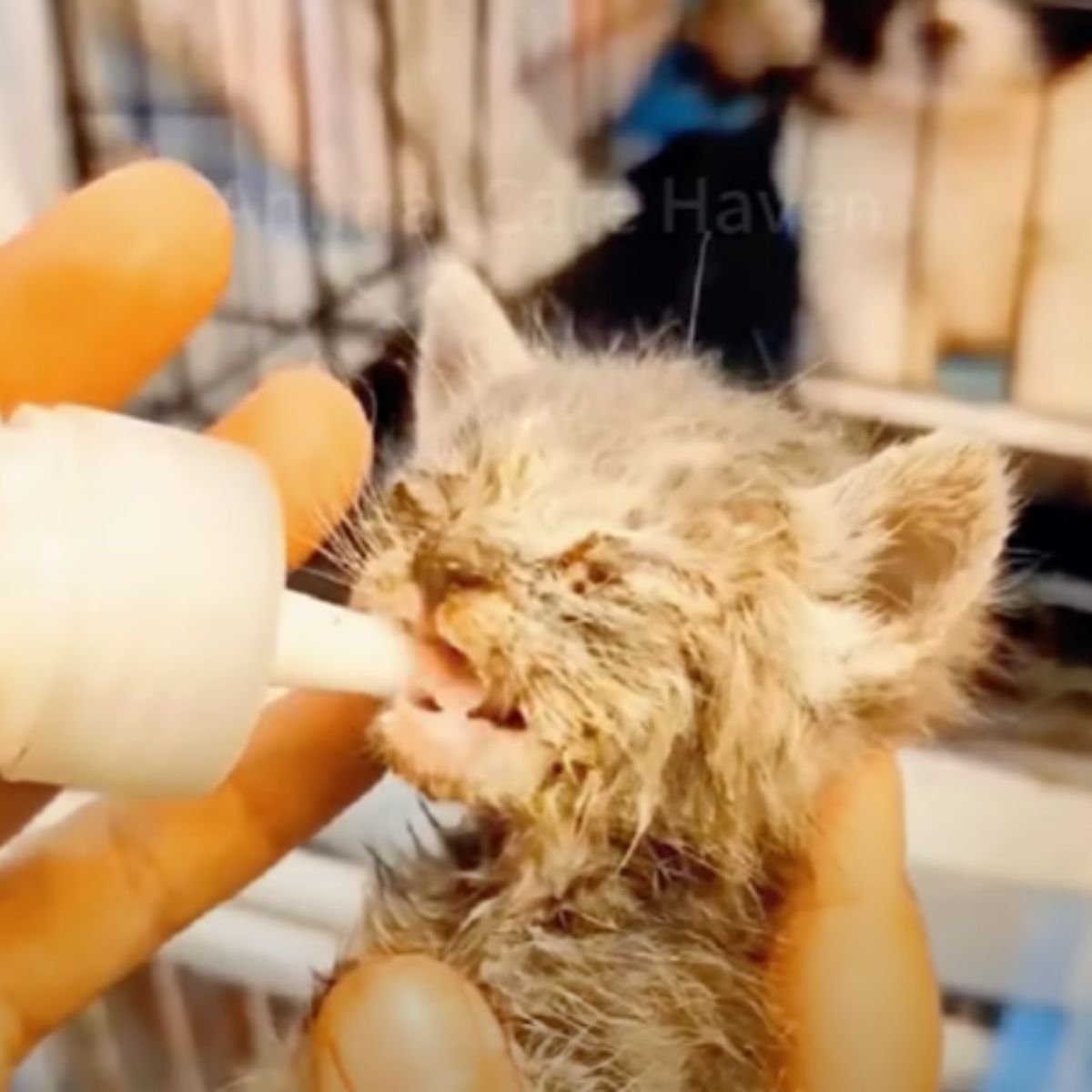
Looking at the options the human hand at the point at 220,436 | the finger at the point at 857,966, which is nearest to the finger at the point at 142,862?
the human hand at the point at 220,436

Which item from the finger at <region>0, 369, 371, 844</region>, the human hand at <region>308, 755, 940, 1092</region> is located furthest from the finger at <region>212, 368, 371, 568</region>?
the human hand at <region>308, 755, 940, 1092</region>

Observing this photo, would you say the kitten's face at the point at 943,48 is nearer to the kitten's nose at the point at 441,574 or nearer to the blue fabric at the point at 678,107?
the blue fabric at the point at 678,107

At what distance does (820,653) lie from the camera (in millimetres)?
363

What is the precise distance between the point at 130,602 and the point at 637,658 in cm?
10

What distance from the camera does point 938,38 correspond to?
38 cm

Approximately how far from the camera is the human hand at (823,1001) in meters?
0.37

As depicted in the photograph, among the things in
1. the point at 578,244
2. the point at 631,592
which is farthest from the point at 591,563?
the point at 578,244

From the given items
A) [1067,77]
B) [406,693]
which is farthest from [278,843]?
[1067,77]

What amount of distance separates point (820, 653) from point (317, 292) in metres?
0.16

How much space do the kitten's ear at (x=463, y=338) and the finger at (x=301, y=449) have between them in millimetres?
21

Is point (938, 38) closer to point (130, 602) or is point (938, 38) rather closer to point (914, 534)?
point (914, 534)

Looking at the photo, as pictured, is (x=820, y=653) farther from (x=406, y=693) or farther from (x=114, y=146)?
(x=114, y=146)

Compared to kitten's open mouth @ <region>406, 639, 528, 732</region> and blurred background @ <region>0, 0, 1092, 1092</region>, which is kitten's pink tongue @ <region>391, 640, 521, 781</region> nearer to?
kitten's open mouth @ <region>406, 639, 528, 732</region>

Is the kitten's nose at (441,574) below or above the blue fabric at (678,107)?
below
